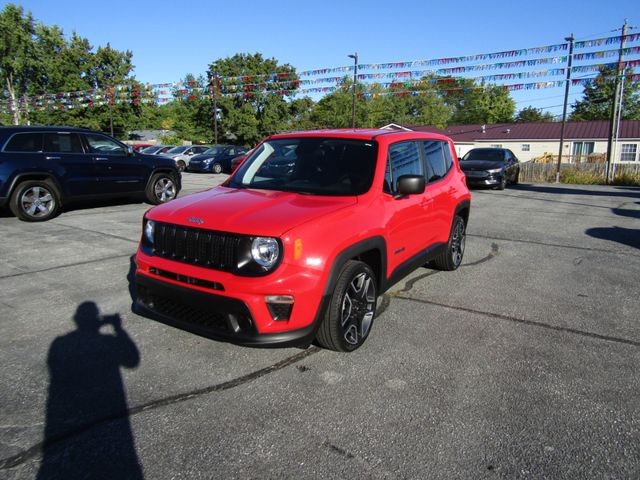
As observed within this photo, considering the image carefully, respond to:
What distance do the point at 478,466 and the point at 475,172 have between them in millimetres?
15949

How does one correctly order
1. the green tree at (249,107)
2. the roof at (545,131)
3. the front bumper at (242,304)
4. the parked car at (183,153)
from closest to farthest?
the front bumper at (242,304) → the parked car at (183,153) → the roof at (545,131) → the green tree at (249,107)

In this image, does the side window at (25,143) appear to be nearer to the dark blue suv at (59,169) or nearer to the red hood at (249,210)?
the dark blue suv at (59,169)

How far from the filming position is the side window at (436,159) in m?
5.09

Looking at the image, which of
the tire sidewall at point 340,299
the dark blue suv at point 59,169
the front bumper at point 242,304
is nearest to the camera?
the front bumper at point 242,304

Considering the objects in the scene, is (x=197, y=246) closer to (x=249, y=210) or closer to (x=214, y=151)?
(x=249, y=210)

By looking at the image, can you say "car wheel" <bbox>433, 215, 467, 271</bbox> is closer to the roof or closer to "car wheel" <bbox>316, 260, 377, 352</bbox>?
"car wheel" <bbox>316, 260, 377, 352</bbox>

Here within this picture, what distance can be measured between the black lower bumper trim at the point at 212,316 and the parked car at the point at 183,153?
2389 cm

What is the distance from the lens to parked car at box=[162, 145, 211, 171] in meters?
26.2

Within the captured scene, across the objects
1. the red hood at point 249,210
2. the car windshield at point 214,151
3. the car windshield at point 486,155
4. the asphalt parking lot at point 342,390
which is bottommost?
the asphalt parking lot at point 342,390

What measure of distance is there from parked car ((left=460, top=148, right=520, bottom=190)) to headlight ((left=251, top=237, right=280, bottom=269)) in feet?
49.4

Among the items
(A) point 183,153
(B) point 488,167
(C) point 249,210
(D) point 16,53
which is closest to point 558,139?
(B) point 488,167

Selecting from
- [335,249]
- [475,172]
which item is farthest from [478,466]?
[475,172]

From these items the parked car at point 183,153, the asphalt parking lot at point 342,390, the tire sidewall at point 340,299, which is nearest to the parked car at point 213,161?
the parked car at point 183,153

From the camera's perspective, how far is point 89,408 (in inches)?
108
